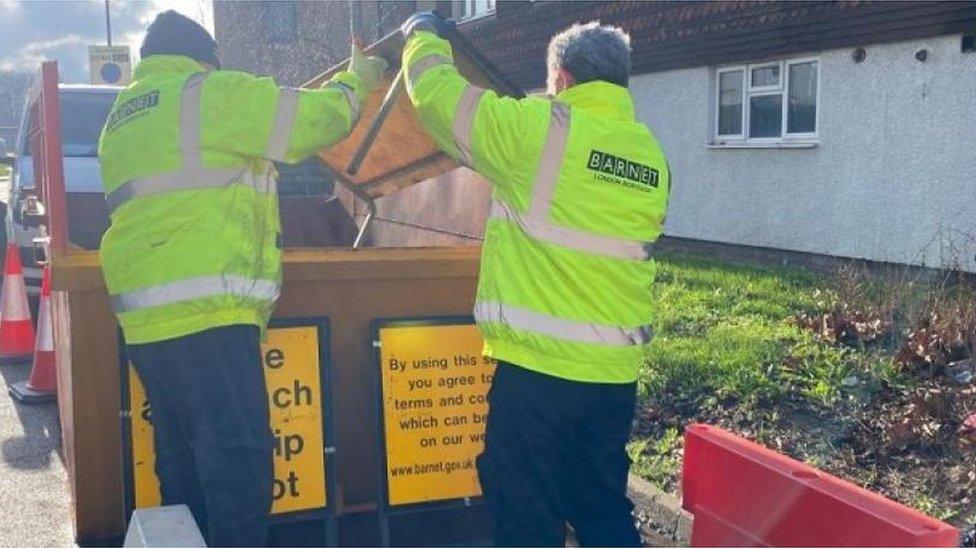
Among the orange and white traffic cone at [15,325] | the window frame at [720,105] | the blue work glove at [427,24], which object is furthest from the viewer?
the window frame at [720,105]

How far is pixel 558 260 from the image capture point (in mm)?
3229

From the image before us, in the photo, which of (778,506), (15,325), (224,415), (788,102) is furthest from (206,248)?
(788,102)

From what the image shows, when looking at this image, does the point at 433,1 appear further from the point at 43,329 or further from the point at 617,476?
the point at 617,476

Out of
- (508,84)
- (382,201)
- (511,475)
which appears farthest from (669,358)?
(511,475)

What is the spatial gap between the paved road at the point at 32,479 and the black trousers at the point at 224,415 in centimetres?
152

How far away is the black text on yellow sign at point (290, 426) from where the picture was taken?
396 cm

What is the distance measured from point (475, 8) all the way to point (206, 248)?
1619cm

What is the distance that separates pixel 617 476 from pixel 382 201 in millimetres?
2856

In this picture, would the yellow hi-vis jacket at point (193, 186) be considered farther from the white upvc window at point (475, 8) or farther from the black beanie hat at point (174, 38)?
the white upvc window at point (475, 8)

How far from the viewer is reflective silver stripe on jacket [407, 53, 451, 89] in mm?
3439

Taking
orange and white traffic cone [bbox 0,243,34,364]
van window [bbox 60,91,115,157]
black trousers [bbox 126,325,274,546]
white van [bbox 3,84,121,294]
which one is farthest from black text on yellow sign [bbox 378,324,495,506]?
van window [bbox 60,91,115,157]

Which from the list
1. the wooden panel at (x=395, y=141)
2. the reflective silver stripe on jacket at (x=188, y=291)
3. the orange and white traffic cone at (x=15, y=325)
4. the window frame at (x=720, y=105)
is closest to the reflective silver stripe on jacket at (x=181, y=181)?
the reflective silver stripe on jacket at (x=188, y=291)

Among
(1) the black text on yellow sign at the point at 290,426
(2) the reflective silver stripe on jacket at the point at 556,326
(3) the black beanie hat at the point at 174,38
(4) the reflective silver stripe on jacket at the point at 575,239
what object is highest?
(3) the black beanie hat at the point at 174,38

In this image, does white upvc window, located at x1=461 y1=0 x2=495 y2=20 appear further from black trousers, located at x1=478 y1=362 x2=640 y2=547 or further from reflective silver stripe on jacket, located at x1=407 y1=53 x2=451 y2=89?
black trousers, located at x1=478 y1=362 x2=640 y2=547
